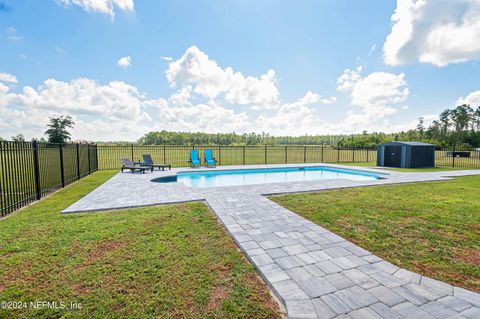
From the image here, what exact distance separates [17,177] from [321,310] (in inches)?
246

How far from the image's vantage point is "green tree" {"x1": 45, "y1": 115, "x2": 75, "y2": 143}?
20.6 m

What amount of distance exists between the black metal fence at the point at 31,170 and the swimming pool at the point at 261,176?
9.90ft

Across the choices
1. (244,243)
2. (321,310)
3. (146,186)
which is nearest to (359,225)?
(244,243)

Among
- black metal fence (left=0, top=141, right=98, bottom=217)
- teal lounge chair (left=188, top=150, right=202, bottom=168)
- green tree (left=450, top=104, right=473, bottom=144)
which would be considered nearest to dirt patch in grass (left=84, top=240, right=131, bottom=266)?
black metal fence (left=0, top=141, right=98, bottom=217)

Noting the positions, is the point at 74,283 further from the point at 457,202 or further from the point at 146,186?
the point at 457,202

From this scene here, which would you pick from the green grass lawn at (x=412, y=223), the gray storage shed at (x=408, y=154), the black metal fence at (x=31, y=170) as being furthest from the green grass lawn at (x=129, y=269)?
the gray storage shed at (x=408, y=154)

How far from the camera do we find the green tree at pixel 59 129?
67.6ft

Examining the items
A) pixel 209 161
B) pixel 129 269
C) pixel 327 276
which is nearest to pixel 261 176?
pixel 209 161

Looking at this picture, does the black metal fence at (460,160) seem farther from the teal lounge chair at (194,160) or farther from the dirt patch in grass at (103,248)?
the dirt patch in grass at (103,248)

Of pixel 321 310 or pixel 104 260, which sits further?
pixel 104 260

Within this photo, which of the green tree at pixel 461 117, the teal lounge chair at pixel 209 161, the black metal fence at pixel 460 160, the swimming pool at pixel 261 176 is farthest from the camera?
the green tree at pixel 461 117

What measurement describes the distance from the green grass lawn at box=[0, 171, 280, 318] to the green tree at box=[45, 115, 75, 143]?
21.2m

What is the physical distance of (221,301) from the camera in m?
1.94

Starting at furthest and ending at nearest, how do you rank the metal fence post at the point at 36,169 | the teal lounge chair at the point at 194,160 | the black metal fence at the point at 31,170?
the teal lounge chair at the point at 194,160
the metal fence post at the point at 36,169
the black metal fence at the point at 31,170
